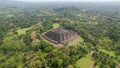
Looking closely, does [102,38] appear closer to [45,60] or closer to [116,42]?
[116,42]

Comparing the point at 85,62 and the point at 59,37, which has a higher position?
the point at 59,37

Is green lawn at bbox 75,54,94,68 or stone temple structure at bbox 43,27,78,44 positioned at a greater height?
stone temple structure at bbox 43,27,78,44

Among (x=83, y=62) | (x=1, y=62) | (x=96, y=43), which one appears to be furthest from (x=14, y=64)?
(x=96, y=43)

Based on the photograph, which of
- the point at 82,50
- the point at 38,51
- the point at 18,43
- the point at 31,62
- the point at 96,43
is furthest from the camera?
the point at 96,43

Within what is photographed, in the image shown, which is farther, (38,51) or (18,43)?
(18,43)

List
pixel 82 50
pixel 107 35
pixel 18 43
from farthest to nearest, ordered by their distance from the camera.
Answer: pixel 107 35 < pixel 18 43 < pixel 82 50

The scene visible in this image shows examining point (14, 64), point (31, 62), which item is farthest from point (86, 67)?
point (14, 64)

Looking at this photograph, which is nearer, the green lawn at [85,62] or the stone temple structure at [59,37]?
the green lawn at [85,62]

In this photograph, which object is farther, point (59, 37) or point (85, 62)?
point (59, 37)

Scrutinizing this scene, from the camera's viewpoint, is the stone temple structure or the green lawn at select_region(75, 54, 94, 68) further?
the stone temple structure

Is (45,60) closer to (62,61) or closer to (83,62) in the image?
(62,61)

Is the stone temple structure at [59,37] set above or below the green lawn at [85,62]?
above
